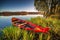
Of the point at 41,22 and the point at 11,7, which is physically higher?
the point at 11,7

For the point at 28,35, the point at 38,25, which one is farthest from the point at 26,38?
the point at 38,25

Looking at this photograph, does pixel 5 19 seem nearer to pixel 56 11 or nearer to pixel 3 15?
pixel 3 15

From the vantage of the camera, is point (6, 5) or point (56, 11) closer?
point (6, 5)

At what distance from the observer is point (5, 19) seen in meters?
3.59

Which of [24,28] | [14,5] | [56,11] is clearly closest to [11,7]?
[14,5]

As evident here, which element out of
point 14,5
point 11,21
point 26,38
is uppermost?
point 14,5

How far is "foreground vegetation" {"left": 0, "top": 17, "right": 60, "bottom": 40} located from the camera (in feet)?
11.7

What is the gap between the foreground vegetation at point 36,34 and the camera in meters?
3.57

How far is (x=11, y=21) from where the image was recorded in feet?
11.9

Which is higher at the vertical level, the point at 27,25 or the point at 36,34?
the point at 27,25

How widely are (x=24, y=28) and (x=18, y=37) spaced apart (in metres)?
0.17

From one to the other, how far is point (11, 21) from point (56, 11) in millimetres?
767

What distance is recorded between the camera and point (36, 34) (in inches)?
145

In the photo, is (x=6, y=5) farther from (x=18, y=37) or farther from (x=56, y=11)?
(x=56, y=11)
